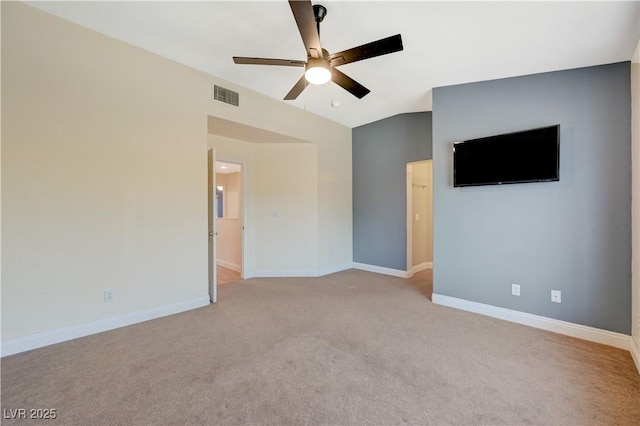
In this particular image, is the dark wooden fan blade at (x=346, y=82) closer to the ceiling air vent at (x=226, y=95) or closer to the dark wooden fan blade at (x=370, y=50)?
the dark wooden fan blade at (x=370, y=50)

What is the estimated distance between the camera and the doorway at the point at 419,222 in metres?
5.07

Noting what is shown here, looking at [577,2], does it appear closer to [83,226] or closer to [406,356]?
[406,356]

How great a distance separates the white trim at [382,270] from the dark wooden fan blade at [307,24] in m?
Answer: 4.10

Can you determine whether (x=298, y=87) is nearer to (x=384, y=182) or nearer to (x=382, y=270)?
(x=384, y=182)

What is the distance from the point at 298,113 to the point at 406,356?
396 centimetres

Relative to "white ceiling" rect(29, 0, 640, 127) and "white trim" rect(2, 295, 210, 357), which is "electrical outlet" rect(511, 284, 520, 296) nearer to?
"white ceiling" rect(29, 0, 640, 127)

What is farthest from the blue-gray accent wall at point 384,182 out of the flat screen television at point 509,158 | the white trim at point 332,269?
the flat screen television at point 509,158

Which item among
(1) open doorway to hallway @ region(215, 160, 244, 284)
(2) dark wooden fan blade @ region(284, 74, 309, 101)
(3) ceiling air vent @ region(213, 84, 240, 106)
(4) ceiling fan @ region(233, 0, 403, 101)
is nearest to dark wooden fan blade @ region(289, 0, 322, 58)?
(4) ceiling fan @ region(233, 0, 403, 101)

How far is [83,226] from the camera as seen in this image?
2650 millimetres

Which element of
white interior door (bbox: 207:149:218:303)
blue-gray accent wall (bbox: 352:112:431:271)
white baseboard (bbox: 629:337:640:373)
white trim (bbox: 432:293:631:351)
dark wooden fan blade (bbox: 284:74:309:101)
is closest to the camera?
white baseboard (bbox: 629:337:640:373)

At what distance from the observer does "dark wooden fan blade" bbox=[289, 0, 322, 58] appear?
5.59 ft

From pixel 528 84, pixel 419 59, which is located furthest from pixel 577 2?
pixel 419 59

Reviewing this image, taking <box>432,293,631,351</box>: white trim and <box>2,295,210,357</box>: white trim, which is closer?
<box>2,295,210,357</box>: white trim

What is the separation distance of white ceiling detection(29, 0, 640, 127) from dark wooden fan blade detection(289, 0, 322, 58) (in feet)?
1.27
